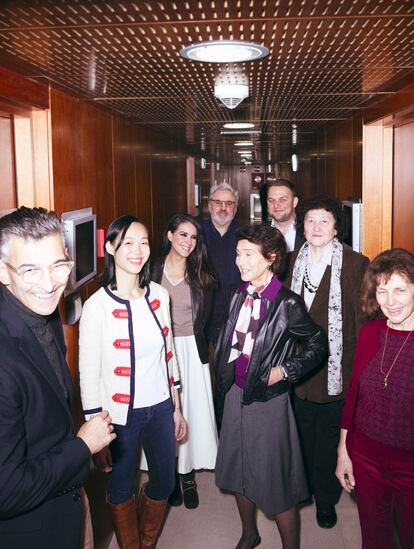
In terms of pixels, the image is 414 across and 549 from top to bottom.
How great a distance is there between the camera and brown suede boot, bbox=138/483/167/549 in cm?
277

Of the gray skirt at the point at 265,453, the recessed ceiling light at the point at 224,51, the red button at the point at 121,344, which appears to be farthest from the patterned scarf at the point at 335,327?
the recessed ceiling light at the point at 224,51

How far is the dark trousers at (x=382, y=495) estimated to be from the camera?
2.05 meters

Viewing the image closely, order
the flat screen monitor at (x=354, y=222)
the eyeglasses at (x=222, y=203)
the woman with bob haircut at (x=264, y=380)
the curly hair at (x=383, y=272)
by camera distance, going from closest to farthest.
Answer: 1. the curly hair at (x=383, y=272)
2. the woman with bob haircut at (x=264, y=380)
3. the flat screen monitor at (x=354, y=222)
4. the eyeglasses at (x=222, y=203)

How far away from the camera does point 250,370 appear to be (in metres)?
2.52

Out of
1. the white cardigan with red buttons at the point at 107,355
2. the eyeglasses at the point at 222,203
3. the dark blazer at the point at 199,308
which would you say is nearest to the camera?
the white cardigan with red buttons at the point at 107,355

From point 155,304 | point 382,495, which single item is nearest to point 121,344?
point 155,304

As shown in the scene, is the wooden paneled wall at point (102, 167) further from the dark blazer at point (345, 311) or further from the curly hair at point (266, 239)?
the dark blazer at point (345, 311)

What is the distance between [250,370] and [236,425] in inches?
12.1

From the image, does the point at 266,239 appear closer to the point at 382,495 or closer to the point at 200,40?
the point at 200,40

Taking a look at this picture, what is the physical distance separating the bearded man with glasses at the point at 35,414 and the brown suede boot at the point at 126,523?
36.1 inches

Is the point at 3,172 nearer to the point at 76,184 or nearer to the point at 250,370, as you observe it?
the point at 76,184

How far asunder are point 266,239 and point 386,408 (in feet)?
3.09

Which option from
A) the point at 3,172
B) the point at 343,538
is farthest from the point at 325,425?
the point at 3,172

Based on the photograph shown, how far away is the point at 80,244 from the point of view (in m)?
2.78
